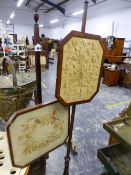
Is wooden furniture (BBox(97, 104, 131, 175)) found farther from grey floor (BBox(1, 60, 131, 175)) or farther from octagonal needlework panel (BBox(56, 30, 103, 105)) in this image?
octagonal needlework panel (BBox(56, 30, 103, 105))

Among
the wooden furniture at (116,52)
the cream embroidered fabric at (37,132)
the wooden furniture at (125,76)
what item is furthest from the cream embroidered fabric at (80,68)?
the wooden furniture at (116,52)

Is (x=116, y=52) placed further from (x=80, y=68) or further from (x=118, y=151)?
(x=80, y=68)

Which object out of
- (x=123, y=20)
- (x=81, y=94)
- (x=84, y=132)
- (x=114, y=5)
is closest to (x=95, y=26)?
(x=114, y=5)

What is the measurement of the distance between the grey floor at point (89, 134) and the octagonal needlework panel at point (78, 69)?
4.17 feet

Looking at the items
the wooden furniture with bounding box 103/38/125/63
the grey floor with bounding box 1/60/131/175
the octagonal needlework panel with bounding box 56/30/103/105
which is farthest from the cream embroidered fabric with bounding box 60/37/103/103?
the wooden furniture with bounding box 103/38/125/63

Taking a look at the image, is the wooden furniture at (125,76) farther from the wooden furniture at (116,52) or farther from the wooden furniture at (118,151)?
the wooden furniture at (118,151)

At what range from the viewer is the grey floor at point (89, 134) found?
192cm

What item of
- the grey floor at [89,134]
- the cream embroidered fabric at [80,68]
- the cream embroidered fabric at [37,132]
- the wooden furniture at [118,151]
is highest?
the cream embroidered fabric at [80,68]

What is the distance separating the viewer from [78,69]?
2.84 feet

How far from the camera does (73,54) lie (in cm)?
81

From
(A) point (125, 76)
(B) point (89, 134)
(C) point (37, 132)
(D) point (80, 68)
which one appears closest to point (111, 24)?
(A) point (125, 76)

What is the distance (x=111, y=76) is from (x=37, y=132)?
4721 millimetres

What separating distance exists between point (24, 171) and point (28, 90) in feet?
3.34

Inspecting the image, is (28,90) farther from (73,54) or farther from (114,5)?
(114,5)
